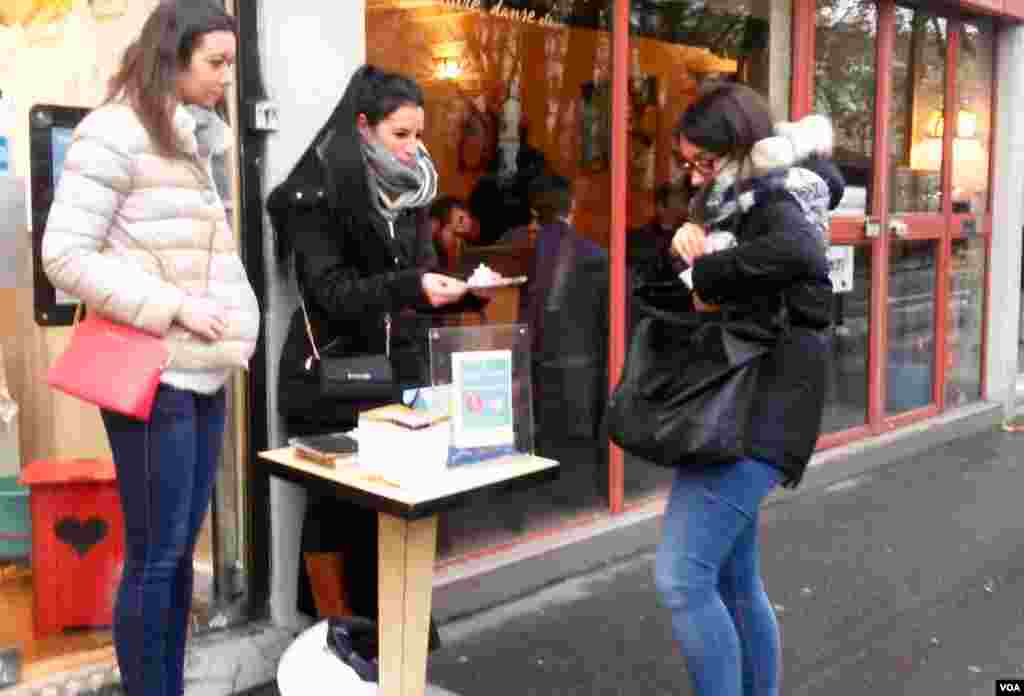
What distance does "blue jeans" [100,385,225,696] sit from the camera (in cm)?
266

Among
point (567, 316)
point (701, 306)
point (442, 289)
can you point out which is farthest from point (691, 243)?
point (567, 316)

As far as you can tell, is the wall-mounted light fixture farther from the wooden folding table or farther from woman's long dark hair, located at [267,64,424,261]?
the wooden folding table

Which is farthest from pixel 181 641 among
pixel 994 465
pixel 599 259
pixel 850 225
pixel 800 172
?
pixel 994 465

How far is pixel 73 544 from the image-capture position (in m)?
3.45

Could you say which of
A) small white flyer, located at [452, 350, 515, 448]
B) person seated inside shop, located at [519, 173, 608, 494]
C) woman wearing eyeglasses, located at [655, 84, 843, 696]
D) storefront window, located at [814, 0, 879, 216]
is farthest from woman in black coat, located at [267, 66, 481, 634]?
storefront window, located at [814, 0, 879, 216]

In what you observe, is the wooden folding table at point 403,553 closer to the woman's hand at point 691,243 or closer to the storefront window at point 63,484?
the woman's hand at point 691,243

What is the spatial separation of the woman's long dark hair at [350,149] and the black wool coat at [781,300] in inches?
39.3

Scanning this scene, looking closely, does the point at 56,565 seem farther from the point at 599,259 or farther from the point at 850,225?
the point at 850,225

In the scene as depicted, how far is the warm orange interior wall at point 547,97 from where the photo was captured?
4.82 m

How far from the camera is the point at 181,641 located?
289 cm

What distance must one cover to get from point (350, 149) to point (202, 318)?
2.48 feet

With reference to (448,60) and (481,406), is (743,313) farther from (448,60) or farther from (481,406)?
(448,60)

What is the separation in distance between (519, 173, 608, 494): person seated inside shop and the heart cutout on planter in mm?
2027

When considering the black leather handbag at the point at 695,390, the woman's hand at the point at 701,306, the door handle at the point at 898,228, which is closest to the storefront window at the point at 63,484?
the black leather handbag at the point at 695,390
